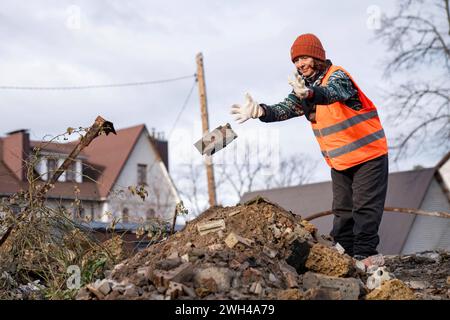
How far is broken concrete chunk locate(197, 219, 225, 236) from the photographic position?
4.70m

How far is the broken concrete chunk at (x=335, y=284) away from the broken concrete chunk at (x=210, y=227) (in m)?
0.72

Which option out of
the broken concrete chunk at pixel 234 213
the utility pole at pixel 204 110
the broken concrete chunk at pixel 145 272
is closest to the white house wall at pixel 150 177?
the utility pole at pixel 204 110

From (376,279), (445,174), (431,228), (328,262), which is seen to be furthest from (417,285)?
(445,174)

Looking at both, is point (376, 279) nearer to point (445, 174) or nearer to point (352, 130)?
point (352, 130)

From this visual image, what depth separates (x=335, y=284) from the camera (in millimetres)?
4176

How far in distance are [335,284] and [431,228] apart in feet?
59.9

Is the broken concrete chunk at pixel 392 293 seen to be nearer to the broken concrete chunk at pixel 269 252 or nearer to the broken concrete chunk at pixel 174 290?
the broken concrete chunk at pixel 269 252

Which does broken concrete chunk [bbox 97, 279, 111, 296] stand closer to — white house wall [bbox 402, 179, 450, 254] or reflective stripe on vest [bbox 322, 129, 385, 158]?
reflective stripe on vest [bbox 322, 129, 385, 158]

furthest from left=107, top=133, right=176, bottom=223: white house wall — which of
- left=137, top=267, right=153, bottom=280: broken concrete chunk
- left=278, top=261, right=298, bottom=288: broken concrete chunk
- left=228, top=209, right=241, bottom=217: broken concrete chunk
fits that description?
left=137, top=267, right=153, bottom=280: broken concrete chunk

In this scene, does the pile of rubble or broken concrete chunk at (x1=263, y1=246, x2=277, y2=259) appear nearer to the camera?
the pile of rubble
